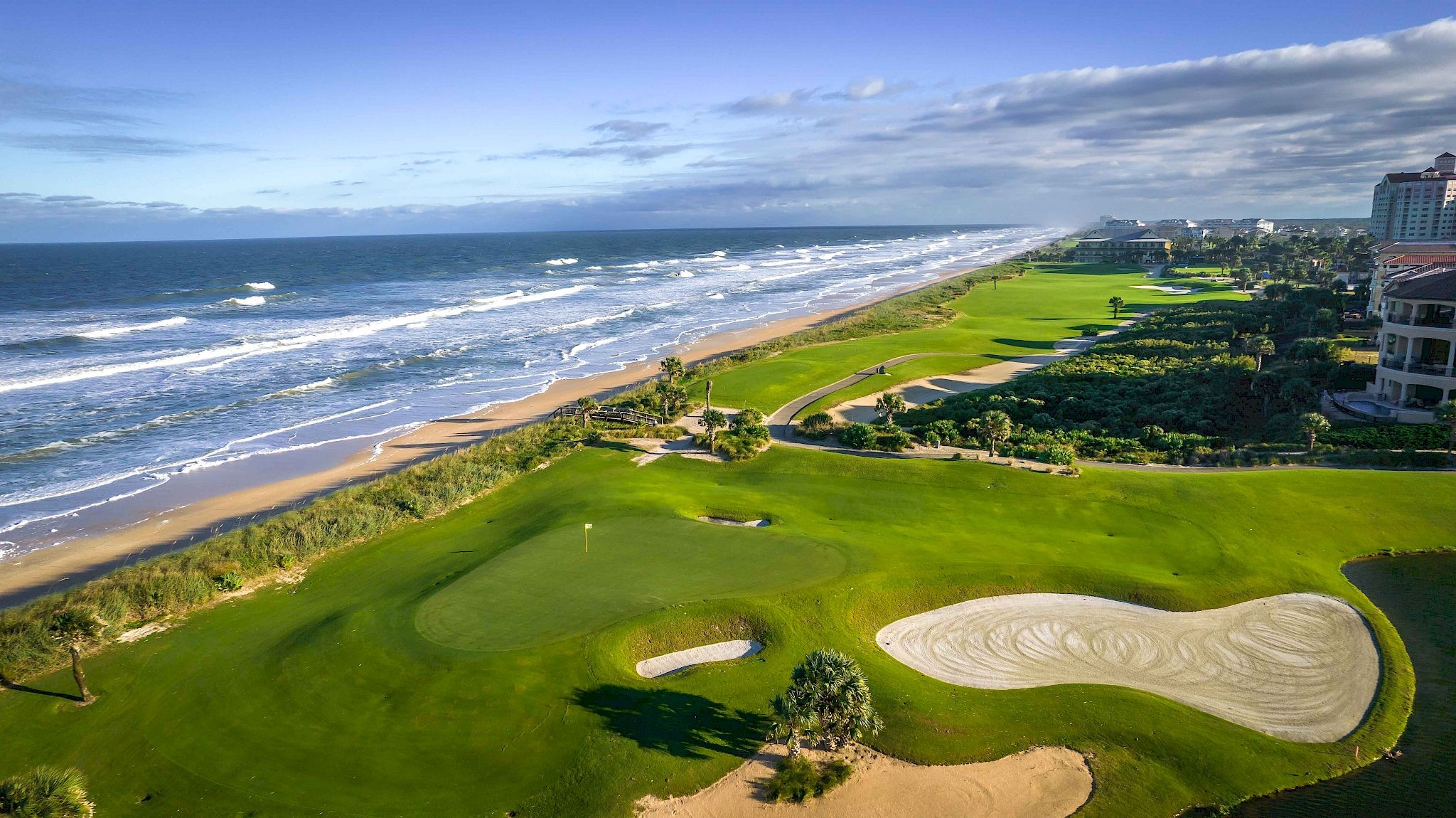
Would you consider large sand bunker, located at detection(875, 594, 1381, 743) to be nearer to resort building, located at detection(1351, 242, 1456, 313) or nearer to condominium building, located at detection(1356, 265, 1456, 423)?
condominium building, located at detection(1356, 265, 1456, 423)

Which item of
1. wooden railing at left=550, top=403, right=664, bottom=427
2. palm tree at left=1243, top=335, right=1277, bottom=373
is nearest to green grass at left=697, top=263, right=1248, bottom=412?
wooden railing at left=550, top=403, right=664, bottom=427

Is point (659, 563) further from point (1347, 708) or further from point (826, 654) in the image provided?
point (1347, 708)

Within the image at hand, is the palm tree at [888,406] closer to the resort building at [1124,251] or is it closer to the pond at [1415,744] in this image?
the pond at [1415,744]

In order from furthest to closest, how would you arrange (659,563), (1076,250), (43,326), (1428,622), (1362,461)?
(1076,250) < (43,326) < (1362,461) < (659,563) < (1428,622)

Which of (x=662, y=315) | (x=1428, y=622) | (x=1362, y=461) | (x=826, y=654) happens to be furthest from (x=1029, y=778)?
(x=662, y=315)

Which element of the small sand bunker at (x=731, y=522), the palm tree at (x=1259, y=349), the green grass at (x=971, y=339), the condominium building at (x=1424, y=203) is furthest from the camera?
the condominium building at (x=1424, y=203)

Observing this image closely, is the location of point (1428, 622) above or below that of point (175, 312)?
below

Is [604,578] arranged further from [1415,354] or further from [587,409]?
[1415,354]

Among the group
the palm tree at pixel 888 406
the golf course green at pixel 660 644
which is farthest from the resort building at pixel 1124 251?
the golf course green at pixel 660 644

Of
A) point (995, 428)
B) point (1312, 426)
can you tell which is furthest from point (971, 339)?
point (1312, 426)
